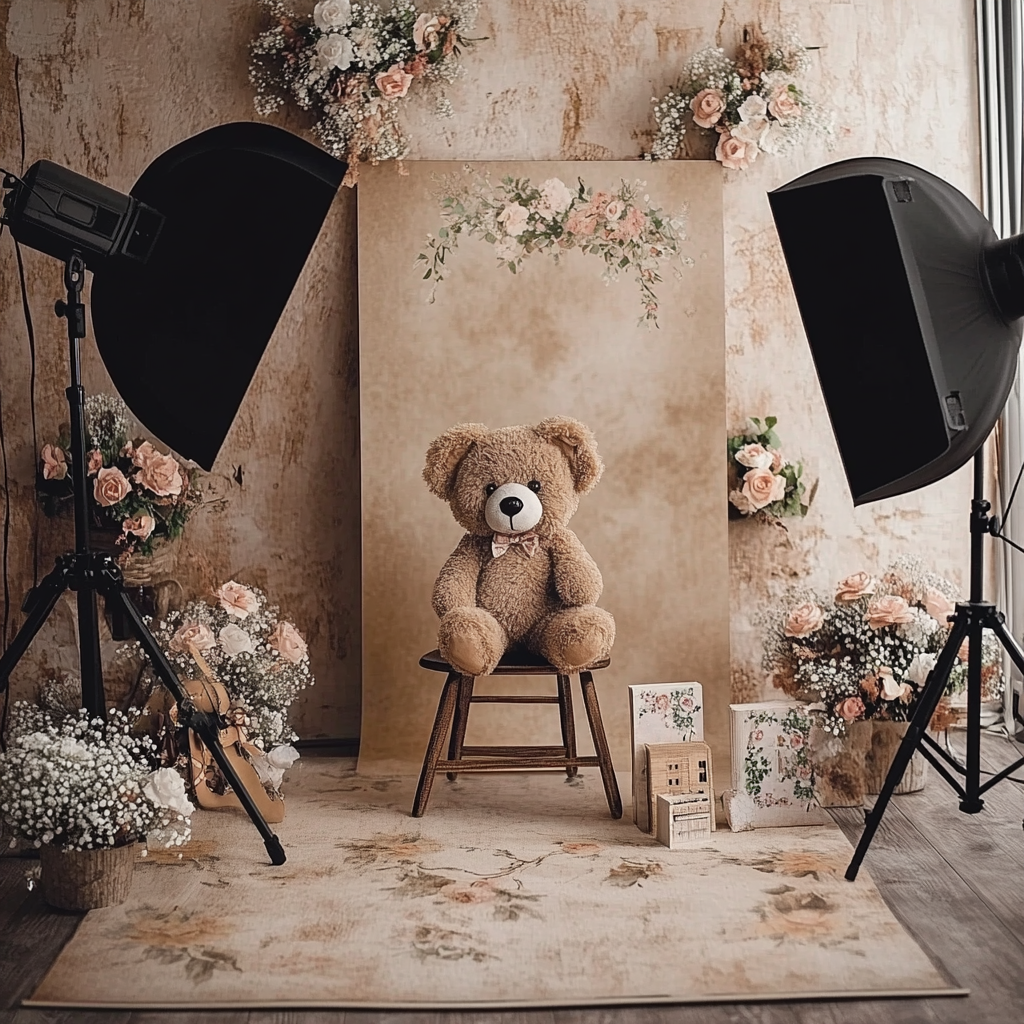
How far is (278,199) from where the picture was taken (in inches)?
88.7

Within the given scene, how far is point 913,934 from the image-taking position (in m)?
2.12

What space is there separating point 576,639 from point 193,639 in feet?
3.10

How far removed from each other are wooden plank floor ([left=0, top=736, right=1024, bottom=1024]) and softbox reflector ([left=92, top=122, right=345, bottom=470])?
3.13 ft

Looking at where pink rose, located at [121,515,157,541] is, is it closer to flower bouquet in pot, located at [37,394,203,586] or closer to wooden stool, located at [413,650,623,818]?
flower bouquet in pot, located at [37,394,203,586]

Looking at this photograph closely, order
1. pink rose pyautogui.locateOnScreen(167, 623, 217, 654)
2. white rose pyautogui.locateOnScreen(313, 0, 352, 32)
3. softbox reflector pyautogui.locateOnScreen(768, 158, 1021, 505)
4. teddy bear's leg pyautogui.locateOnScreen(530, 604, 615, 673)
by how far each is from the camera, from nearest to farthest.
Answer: softbox reflector pyautogui.locateOnScreen(768, 158, 1021, 505) → teddy bear's leg pyautogui.locateOnScreen(530, 604, 615, 673) → pink rose pyautogui.locateOnScreen(167, 623, 217, 654) → white rose pyautogui.locateOnScreen(313, 0, 352, 32)

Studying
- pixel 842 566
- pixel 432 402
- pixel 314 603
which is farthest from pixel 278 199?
pixel 842 566

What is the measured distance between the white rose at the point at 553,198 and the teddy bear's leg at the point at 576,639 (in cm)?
121

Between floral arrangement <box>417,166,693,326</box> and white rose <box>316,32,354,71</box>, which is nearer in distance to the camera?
white rose <box>316,32,354,71</box>

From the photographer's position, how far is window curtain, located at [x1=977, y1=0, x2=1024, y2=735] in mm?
3338

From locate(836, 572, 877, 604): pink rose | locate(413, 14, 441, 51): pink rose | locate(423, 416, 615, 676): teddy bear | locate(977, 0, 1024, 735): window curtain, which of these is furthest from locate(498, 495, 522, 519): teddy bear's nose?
locate(977, 0, 1024, 735): window curtain

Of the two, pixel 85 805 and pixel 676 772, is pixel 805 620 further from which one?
pixel 85 805

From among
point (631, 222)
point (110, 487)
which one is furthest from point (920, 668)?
point (110, 487)

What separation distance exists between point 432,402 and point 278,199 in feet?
3.71

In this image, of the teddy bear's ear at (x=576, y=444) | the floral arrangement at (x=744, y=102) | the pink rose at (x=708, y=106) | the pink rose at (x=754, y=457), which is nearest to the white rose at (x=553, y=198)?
the floral arrangement at (x=744, y=102)
